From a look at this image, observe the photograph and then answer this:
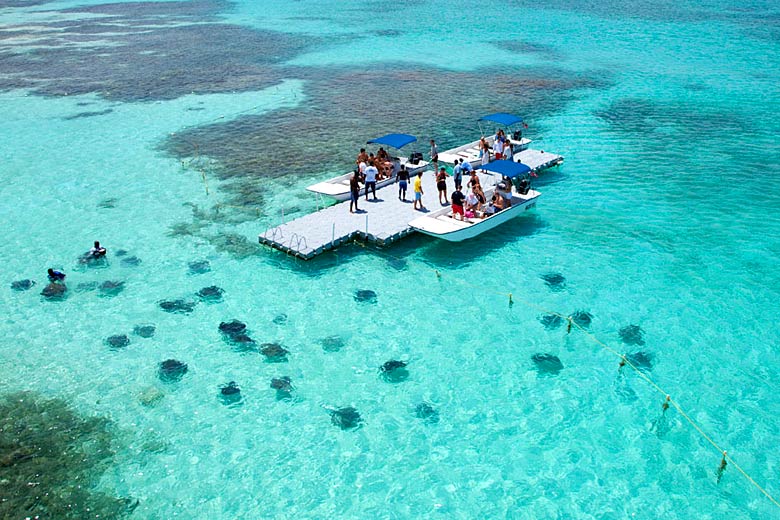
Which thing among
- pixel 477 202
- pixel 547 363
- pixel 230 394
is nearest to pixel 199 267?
pixel 230 394

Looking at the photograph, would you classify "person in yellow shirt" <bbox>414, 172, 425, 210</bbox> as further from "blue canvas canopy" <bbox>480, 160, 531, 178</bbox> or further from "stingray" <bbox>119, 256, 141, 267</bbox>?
"stingray" <bbox>119, 256, 141, 267</bbox>

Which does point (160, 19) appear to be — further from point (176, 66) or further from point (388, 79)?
point (388, 79)

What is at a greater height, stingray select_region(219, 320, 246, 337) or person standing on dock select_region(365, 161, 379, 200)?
person standing on dock select_region(365, 161, 379, 200)

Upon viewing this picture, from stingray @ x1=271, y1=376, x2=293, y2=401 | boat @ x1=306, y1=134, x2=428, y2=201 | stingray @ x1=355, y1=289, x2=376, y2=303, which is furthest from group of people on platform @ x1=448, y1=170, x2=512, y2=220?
stingray @ x1=271, y1=376, x2=293, y2=401

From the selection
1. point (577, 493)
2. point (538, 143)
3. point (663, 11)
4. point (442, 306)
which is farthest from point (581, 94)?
point (663, 11)

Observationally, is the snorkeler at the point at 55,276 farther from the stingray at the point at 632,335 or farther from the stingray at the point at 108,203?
the stingray at the point at 632,335

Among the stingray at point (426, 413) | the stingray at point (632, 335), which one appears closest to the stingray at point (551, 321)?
the stingray at point (632, 335)

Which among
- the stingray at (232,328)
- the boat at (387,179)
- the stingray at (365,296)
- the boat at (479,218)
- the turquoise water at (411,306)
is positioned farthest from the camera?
the boat at (387,179)
